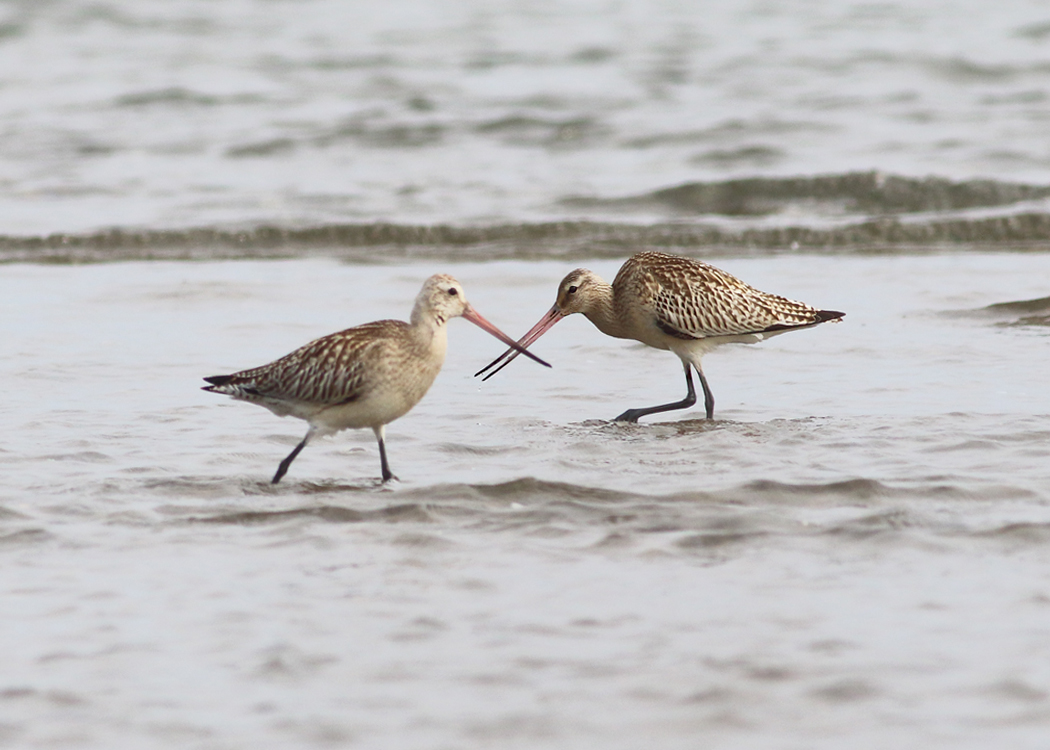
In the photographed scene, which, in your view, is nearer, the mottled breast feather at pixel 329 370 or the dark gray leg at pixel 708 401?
the mottled breast feather at pixel 329 370

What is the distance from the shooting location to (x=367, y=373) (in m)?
6.33

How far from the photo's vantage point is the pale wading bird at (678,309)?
841 cm

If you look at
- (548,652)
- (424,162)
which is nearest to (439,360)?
(548,652)

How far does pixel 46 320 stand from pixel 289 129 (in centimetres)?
848

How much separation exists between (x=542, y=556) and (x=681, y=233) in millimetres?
9423

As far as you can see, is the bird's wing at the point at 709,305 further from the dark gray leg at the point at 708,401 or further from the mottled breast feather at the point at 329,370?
the mottled breast feather at the point at 329,370

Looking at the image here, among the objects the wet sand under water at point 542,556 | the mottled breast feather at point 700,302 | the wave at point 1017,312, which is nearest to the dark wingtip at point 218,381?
the wet sand under water at point 542,556

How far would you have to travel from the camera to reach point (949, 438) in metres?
6.77

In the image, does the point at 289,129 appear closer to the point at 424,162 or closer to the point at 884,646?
the point at 424,162

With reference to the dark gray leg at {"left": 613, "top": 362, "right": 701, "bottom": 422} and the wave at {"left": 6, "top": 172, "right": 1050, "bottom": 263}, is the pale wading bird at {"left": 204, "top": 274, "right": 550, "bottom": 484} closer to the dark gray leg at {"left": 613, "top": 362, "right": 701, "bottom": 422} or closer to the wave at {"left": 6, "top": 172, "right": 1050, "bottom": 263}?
the dark gray leg at {"left": 613, "top": 362, "right": 701, "bottom": 422}

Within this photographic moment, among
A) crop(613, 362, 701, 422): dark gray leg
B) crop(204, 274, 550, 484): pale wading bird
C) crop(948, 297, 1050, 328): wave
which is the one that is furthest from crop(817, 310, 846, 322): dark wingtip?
crop(204, 274, 550, 484): pale wading bird

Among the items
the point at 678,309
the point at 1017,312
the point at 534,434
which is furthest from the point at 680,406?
the point at 1017,312

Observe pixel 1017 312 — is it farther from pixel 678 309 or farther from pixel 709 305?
pixel 678 309

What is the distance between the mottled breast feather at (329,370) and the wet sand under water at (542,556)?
1.17 ft
